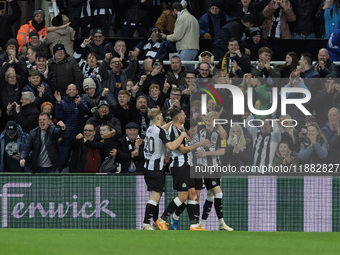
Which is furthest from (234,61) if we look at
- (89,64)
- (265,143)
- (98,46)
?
(98,46)

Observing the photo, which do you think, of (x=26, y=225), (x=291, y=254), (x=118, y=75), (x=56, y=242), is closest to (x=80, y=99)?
(x=118, y=75)

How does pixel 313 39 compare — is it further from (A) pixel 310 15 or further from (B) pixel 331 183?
(B) pixel 331 183

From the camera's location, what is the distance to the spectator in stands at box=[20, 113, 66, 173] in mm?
17062

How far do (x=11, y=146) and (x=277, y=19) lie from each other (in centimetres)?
717

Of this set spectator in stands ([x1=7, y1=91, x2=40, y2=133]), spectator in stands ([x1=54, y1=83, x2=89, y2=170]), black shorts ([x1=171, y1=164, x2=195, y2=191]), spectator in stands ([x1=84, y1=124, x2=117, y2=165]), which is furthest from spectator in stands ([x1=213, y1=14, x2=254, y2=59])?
black shorts ([x1=171, y1=164, x2=195, y2=191])

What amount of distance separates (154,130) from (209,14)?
6690mm

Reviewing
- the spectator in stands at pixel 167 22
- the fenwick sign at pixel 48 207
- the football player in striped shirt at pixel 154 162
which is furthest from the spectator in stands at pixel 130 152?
the spectator in stands at pixel 167 22

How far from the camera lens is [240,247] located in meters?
12.1

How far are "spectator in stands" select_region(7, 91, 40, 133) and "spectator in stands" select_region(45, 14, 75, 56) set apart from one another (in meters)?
2.43

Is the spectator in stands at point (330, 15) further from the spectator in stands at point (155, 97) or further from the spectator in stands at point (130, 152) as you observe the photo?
the spectator in stands at point (130, 152)

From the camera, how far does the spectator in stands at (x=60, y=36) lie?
20.1m

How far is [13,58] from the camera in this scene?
18812mm

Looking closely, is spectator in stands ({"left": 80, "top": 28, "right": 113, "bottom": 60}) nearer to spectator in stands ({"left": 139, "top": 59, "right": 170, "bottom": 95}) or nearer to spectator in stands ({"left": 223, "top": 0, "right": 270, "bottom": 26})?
spectator in stands ({"left": 139, "top": 59, "right": 170, "bottom": 95})

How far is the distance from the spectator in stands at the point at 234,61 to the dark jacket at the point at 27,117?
3.88 m
